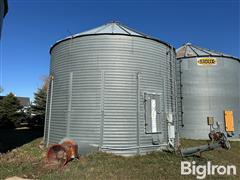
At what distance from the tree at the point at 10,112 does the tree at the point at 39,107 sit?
7.11 ft

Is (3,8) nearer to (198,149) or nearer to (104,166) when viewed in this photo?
(104,166)

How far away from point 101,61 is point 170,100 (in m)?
4.71

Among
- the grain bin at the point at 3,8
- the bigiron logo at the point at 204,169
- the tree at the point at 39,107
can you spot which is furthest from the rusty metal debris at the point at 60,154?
the tree at the point at 39,107

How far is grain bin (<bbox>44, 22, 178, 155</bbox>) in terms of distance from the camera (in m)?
11.4

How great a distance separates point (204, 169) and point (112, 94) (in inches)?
204

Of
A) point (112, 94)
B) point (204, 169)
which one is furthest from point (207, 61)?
point (204, 169)

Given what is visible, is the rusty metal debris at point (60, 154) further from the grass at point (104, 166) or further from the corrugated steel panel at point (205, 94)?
the corrugated steel panel at point (205, 94)

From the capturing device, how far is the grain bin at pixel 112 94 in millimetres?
11422

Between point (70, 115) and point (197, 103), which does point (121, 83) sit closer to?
point (70, 115)

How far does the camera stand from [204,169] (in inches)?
384

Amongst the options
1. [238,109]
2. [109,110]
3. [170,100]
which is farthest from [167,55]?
[238,109]

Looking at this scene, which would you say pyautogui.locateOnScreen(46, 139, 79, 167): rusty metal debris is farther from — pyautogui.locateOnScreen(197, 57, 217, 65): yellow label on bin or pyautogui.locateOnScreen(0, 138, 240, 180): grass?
pyautogui.locateOnScreen(197, 57, 217, 65): yellow label on bin

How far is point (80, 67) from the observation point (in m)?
12.1

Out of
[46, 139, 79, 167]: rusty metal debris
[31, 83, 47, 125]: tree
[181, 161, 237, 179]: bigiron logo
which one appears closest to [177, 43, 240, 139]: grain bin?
[181, 161, 237, 179]: bigiron logo
